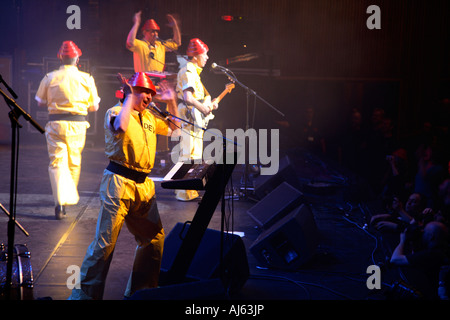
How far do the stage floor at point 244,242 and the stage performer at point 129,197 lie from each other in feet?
1.13

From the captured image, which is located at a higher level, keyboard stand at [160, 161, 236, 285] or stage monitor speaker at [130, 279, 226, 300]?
keyboard stand at [160, 161, 236, 285]

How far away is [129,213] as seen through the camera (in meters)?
3.98

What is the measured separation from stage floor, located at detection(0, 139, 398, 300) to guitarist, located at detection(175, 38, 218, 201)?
2.34 ft

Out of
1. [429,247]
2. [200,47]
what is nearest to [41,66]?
[200,47]

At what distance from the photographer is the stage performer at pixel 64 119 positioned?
20.2 ft

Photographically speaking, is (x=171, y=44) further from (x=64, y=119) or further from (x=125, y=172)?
(x=125, y=172)

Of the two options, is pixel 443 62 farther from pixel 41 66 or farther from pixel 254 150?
pixel 41 66

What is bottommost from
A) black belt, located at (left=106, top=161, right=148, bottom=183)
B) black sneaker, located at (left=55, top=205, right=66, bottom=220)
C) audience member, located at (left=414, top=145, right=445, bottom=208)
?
black sneaker, located at (left=55, top=205, right=66, bottom=220)

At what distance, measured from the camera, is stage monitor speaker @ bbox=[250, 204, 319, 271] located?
481cm

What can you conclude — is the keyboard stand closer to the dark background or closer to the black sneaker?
the black sneaker

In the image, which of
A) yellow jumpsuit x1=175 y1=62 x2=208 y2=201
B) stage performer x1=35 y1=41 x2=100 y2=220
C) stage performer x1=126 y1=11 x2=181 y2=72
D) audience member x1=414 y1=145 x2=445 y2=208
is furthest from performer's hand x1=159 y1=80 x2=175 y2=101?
audience member x1=414 y1=145 x2=445 y2=208

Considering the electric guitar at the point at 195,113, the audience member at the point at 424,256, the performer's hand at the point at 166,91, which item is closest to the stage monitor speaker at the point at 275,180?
the electric guitar at the point at 195,113

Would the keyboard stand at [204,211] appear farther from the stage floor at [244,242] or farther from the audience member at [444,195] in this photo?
the audience member at [444,195]

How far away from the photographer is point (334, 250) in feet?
18.2
